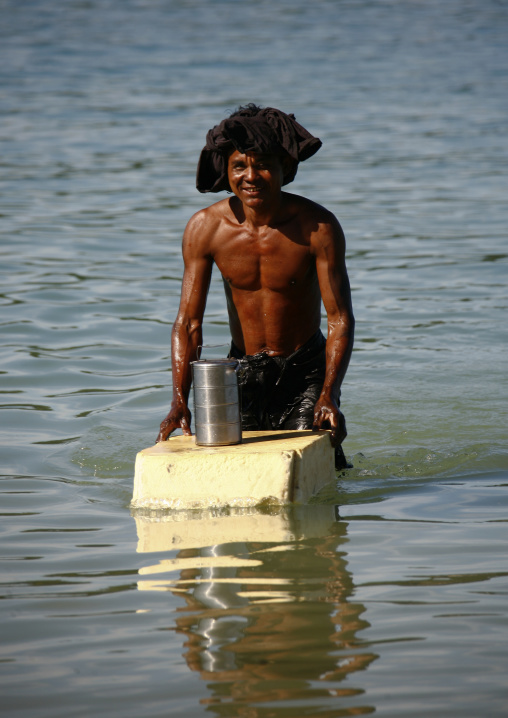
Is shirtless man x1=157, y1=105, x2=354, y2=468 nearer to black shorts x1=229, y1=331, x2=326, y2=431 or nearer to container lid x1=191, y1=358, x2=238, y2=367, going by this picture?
black shorts x1=229, y1=331, x2=326, y2=431

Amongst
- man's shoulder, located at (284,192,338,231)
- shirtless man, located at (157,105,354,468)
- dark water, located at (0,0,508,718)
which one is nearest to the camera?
dark water, located at (0,0,508,718)

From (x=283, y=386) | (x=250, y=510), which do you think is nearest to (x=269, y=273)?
(x=283, y=386)

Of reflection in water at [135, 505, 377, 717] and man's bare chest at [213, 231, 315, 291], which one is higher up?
man's bare chest at [213, 231, 315, 291]

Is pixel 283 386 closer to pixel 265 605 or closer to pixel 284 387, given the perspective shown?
pixel 284 387

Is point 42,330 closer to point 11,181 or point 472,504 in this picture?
point 472,504

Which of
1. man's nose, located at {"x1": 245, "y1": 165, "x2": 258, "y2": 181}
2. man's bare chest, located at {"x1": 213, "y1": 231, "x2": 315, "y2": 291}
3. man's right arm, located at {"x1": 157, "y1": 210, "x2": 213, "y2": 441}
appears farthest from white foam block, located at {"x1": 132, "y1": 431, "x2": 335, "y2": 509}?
man's nose, located at {"x1": 245, "y1": 165, "x2": 258, "y2": 181}

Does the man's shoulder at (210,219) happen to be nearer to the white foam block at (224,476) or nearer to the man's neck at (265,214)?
the man's neck at (265,214)

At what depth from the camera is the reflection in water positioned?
3098 mm

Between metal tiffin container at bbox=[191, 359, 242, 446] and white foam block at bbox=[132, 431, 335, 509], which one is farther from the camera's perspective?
metal tiffin container at bbox=[191, 359, 242, 446]

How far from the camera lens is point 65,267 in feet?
37.1

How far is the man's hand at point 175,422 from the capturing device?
5.04 metres

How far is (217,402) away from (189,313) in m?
0.68

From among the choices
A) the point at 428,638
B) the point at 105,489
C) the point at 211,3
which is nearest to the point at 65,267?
the point at 105,489

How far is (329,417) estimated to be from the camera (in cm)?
491
